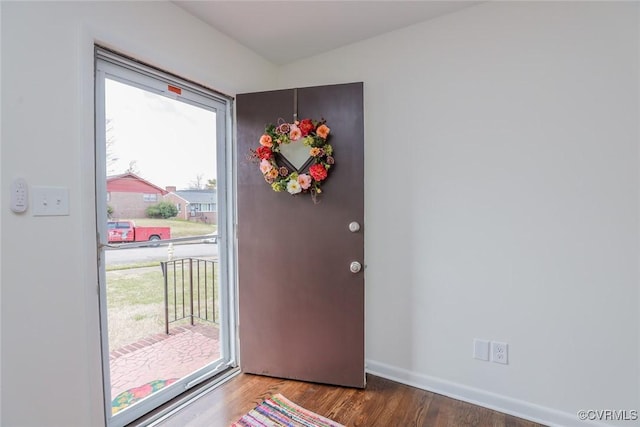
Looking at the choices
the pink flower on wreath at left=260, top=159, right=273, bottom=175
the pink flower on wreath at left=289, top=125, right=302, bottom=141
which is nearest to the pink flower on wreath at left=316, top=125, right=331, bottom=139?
the pink flower on wreath at left=289, top=125, right=302, bottom=141

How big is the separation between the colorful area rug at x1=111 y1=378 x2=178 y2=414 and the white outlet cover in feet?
6.22

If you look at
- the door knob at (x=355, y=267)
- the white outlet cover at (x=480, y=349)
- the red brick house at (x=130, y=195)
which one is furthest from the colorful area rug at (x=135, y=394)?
the white outlet cover at (x=480, y=349)

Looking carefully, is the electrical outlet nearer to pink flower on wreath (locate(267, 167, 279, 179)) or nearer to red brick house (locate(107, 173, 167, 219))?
pink flower on wreath (locate(267, 167, 279, 179))

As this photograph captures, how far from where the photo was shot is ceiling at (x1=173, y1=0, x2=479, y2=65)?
1.74m

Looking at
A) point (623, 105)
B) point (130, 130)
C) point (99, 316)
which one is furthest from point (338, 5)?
point (99, 316)

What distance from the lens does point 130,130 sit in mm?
1670

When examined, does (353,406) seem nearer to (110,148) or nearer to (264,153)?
(264,153)

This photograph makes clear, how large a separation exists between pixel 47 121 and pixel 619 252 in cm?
265

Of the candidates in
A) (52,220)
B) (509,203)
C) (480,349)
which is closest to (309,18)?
(509,203)

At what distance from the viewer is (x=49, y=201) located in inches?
50.3

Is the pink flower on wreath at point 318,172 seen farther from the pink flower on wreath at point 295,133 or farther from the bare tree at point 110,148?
the bare tree at point 110,148

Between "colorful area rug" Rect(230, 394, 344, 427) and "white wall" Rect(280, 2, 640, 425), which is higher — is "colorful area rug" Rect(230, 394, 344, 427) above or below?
below

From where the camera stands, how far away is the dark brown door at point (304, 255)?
1.94m

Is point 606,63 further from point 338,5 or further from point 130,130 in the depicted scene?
point 130,130
